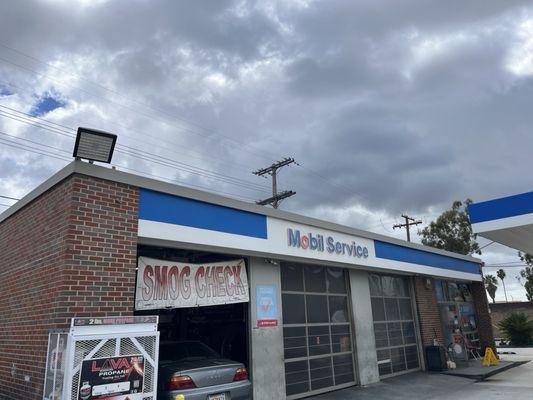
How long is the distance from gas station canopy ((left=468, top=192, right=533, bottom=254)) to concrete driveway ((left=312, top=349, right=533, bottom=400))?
4148 millimetres

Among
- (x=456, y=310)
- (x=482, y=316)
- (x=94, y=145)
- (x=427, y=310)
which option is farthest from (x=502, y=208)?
(x=94, y=145)

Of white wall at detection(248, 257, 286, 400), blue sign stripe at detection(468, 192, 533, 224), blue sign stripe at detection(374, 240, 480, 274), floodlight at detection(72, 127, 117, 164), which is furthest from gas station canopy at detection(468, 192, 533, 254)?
floodlight at detection(72, 127, 117, 164)

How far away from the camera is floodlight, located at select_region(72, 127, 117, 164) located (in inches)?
262

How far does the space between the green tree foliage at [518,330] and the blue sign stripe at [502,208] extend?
58.5ft

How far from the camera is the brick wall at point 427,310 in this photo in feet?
51.3

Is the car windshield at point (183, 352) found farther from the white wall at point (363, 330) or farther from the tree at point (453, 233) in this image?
the tree at point (453, 233)

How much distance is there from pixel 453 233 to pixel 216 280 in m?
37.4

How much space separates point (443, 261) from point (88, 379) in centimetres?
1491

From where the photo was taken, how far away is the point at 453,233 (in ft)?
137

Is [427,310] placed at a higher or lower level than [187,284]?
lower

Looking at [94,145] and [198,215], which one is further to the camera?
[198,215]

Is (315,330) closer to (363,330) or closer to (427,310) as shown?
(363,330)

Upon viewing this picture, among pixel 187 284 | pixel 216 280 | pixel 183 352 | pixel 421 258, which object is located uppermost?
pixel 421 258

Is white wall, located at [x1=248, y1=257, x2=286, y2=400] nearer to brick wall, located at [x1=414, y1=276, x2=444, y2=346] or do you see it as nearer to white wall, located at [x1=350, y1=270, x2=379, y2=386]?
white wall, located at [x1=350, y1=270, x2=379, y2=386]
